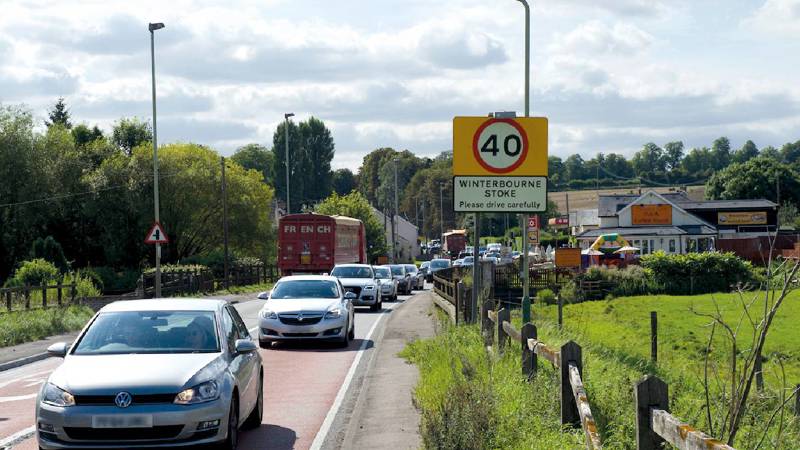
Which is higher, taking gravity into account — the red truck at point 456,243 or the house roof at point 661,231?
the house roof at point 661,231

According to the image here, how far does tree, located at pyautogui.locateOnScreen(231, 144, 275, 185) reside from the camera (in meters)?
158

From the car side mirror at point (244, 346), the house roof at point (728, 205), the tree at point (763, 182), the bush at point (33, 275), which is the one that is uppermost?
the tree at point (763, 182)

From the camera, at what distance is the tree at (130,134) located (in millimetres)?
78438

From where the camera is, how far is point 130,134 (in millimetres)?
78812

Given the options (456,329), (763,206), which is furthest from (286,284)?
(763,206)

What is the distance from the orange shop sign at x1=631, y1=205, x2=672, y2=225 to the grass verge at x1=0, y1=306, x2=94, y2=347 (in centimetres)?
6401

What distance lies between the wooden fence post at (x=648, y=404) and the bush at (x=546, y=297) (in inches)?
1805

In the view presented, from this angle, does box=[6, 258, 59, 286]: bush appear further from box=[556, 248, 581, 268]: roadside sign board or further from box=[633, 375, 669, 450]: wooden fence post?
box=[633, 375, 669, 450]: wooden fence post

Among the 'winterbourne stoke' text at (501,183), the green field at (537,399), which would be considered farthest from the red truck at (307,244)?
the 'winterbourne stoke' text at (501,183)

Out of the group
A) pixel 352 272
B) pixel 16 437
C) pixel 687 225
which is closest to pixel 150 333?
pixel 16 437

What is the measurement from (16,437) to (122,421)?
2738 mm

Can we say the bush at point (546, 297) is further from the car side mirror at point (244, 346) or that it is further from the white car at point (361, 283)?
the car side mirror at point (244, 346)

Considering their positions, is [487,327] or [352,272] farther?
[352,272]

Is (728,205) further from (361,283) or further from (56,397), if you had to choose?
(56,397)
